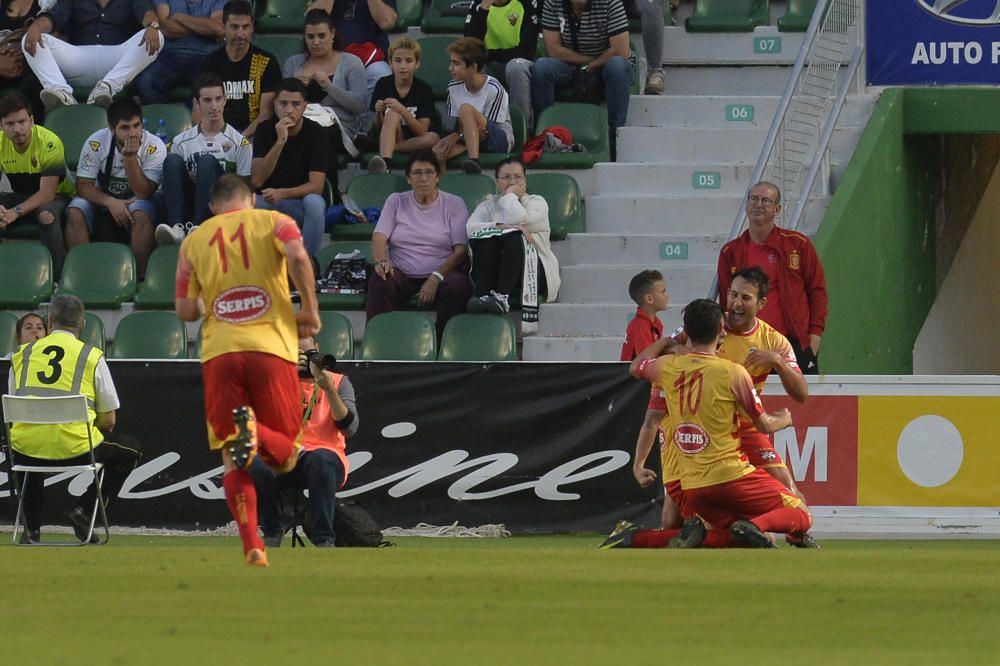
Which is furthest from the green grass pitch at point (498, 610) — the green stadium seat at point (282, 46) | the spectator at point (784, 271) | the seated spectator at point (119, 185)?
the green stadium seat at point (282, 46)

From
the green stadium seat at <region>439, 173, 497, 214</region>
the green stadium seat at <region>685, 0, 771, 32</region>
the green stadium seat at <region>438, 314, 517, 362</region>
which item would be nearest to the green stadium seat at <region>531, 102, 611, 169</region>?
the green stadium seat at <region>439, 173, 497, 214</region>

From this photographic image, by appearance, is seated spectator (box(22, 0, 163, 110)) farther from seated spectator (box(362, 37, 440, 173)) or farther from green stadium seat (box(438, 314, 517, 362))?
green stadium seat (box(438, 314, 517, 362))

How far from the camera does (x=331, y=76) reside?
15.1 meters

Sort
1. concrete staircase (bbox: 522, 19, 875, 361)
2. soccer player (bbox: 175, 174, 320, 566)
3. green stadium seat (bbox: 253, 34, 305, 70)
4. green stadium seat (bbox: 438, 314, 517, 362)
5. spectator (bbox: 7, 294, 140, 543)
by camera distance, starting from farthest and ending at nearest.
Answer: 1. green stadium seat (bbox: 253, 34, 305, 70)
2. concrete staircase (bbox: 522, 19, 875, 361)
3. green stadium seat (bbox: 438, 314, 517, 362)
4. spectator (bbox: 7, 294, 140, 543)
5. soccer player (bbox: 175, 174, 320, 566)

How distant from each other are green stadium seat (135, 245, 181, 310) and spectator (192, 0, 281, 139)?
5.31ft

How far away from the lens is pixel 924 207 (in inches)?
631

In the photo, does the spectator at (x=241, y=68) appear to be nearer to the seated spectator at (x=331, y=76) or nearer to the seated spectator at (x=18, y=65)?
the seated spectator at (x=331, y=76)

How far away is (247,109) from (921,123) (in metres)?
5.83

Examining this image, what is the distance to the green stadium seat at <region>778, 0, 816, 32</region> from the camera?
15461mm

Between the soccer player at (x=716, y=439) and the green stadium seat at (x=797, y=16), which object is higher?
the green stadium seat at (x=797, y=16)

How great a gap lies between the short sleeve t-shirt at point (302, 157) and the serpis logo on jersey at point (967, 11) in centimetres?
514

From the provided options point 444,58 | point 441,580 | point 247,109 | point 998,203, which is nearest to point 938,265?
point 998,203

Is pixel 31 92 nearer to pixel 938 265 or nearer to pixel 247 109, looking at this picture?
pixel 247 109

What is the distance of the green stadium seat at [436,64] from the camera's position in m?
15.7
